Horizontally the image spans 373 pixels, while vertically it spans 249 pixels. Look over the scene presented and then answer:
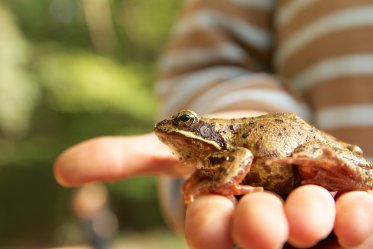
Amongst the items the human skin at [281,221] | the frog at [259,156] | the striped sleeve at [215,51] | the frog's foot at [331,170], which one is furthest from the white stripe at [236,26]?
the human skin at [281,221]

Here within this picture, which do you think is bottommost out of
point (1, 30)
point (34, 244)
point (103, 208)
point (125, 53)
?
point (103, 208)

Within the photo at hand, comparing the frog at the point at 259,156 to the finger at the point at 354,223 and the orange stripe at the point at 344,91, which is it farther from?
the orange stripe at the point at 344,91

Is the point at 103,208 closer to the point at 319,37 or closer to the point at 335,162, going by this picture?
the point at 319,37

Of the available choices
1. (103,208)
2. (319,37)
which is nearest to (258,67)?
(319,37)

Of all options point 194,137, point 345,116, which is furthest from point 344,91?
point 194,137

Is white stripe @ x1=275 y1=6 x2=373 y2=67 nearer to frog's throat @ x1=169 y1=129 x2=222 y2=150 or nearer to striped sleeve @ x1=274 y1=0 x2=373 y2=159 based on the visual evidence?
striped sleeve @ x1=274 y1=0 x2=373 y2=159

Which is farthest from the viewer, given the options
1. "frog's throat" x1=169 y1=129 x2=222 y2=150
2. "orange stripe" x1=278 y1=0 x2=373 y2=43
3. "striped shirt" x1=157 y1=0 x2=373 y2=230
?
"orange stripe" x1=278 y1=0 x2=373 y2=43

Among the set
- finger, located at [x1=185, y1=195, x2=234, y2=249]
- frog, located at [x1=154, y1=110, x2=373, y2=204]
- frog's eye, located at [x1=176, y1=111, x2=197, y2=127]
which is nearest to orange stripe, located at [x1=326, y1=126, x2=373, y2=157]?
frog, located at [x1=154, y1=110, x2=373, y2=204]
